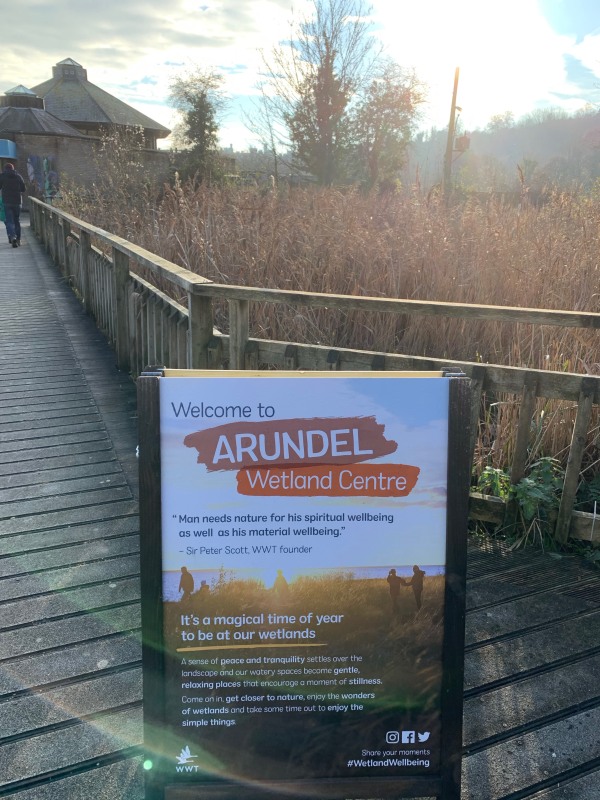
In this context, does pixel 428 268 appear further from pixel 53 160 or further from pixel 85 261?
pixel 53 160

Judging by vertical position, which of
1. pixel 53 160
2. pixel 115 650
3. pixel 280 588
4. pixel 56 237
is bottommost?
pixel 115 650

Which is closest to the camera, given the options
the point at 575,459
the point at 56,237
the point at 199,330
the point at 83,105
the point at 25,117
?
the point at 575,459

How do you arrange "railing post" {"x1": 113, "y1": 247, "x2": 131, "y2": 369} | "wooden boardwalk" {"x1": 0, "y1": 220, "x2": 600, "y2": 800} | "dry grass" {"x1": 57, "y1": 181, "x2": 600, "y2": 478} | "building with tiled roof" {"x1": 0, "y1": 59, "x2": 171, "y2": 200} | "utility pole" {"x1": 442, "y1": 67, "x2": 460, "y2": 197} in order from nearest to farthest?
1. "wooden boardwalk" {"x1": 0, "y1": 220, "x2": 600, "y2": 800}
2. "dry grass" {"x1": 57, "y1": 181, "x2": 600, "y2": 478}
3. "railing post" {"x1": 113, "y1": 247, "x2": 131, "y2": 369}
4. "utility pole" {"x1": 442, "y1": 67, "x2": 460, "y2": 197}
5. "building with tiled roof" {"x1": 0, "y1": 59, "x2": 171, "y2": 200}

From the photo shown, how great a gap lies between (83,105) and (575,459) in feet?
172

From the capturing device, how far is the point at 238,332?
11.4 feet

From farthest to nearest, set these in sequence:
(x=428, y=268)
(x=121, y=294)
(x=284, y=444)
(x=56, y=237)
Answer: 1. (x=56, y=237)
2. (x=121, y=294)
3. (x=428, y=268)
4. (x=284, y=444)

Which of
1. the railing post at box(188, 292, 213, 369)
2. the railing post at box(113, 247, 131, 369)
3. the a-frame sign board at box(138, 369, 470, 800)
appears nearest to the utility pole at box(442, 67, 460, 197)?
the railing post at box(113, 247, 131, 369)

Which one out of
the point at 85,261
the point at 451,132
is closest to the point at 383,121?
the point at 451,132

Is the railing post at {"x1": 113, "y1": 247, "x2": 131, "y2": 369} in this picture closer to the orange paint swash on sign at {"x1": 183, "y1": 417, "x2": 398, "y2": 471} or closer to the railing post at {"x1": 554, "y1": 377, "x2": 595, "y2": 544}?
the railing post at {"x1": 554, "y1": 377, "x2": 595, "y2": 544}

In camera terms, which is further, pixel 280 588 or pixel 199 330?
pixel 199 330

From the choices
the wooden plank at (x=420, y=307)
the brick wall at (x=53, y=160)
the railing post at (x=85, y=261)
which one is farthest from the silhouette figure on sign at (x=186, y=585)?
the brick wall at (x=53, y=160)

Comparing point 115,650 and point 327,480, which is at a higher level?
point 327,480

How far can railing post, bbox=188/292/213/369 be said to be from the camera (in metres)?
3.53

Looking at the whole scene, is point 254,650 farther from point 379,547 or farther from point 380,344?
point 380,344
